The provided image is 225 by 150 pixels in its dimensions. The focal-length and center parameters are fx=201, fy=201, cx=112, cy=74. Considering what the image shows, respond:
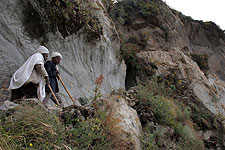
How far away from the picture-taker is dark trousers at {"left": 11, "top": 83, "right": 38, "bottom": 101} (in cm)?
459

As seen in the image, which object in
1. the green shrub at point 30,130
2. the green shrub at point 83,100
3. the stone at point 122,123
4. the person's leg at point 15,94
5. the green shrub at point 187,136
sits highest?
the green shrub at point 30,130

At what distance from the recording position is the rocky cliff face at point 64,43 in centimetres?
560

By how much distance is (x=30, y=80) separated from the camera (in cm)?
459

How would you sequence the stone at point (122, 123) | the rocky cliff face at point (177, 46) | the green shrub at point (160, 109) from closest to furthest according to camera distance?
1. the stone at point (122, 123)
2. the green shrub at point (160, 109)
3. the rocky cliff face at point (177, 46)

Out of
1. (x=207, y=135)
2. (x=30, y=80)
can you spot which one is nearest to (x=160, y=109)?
(x=207, y=135)

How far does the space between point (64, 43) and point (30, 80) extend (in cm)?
275

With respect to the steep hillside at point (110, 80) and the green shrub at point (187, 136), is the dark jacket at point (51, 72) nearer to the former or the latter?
the steep hillside at point (110, 80)

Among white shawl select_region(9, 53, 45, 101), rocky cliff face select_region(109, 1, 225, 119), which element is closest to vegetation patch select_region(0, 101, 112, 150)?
white shawl select_region(9, 53, 45, 101)

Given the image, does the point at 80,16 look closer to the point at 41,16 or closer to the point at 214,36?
the point at 41,16

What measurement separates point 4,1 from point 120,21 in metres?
9.97

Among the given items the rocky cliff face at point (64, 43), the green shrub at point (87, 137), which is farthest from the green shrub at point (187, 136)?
the green shrub at point (87, 137)

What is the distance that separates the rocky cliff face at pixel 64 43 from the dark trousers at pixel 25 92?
0.85 meters

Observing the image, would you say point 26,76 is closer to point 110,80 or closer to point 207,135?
point 110,80

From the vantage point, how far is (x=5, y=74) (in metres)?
5.34
